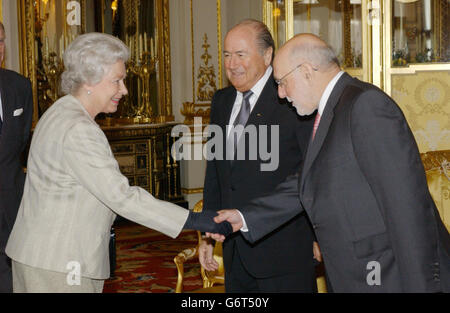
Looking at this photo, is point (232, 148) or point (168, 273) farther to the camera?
point (168, 273)

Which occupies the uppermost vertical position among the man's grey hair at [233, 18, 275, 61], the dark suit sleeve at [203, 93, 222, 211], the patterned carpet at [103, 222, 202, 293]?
the man's grey hair at [233, 18, 275, 61]

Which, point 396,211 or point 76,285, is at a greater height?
point 396,211

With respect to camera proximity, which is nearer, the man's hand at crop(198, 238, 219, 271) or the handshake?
the handshake

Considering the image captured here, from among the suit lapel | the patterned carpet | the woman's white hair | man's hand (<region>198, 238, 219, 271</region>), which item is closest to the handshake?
man's hand (<region>198, 238, 219, 271</region>)

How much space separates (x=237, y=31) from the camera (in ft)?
9.86

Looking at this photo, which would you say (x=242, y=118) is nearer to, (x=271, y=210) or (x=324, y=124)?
(x=271, y=210)

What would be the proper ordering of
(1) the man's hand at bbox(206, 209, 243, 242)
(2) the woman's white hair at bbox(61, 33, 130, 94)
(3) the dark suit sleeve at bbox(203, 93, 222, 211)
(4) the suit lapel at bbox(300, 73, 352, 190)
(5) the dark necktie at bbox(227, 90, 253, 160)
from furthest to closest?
1. (3) the dark suit sleeve at bbox(203, 93, 222, 211)
2. (5) the dark necktie at bbox(227, 90, 253, 160)
3. (1) the man's hand at bbox(206, 209, 243, 242)
4. (2) the woman's white hair at bbox(61, 33, 130, 94)
5. (4) the suit lapel at bbox(300, 73, 352, 190)

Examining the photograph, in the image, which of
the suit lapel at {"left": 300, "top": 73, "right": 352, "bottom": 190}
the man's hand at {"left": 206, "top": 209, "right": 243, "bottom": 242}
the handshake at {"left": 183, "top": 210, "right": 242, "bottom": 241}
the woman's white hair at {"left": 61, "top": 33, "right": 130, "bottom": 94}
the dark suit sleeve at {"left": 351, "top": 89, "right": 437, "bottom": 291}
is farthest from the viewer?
the man's hand at {"left": 206, "top": 209, "right": 243, "bottom": 242}

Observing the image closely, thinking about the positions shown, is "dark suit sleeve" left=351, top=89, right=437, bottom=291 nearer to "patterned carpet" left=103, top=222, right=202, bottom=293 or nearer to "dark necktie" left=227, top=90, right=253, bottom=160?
"dark necktie" left=227, top=90, right=253, bottom=160

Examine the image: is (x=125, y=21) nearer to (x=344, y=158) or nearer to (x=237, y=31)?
(x=237, y=31)

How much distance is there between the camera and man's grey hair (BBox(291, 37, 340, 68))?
2.26m

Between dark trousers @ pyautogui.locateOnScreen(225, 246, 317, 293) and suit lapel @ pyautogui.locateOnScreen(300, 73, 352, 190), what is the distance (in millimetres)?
756

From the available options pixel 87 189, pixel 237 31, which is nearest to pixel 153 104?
pixel 237 31

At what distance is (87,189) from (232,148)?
2.83 feet
